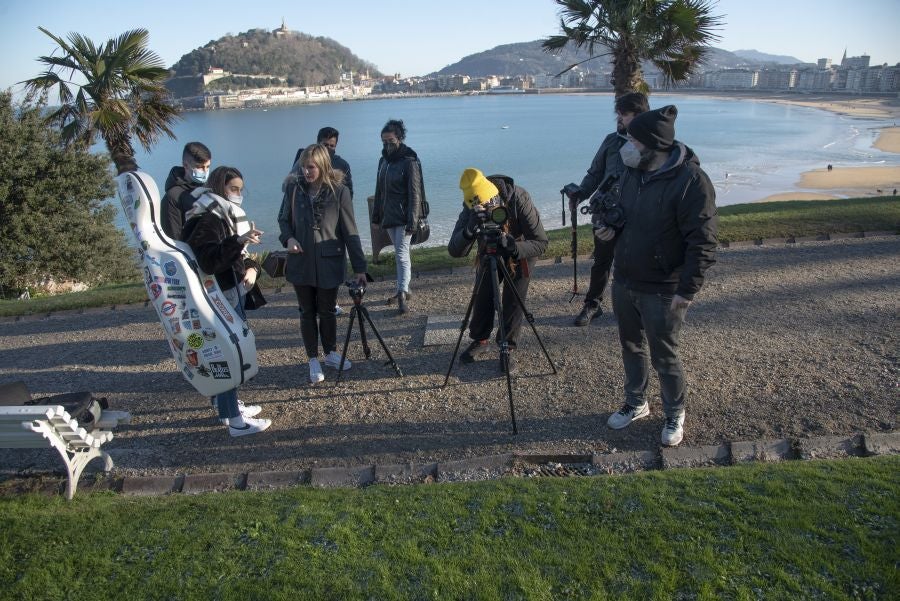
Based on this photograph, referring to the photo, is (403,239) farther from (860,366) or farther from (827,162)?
(827,162)

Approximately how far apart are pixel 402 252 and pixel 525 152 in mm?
44652

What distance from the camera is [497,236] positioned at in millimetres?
4547

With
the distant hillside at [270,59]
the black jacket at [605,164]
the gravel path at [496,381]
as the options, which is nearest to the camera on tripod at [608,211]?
the black jacket at [605,164]

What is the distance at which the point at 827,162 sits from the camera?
36469 mm

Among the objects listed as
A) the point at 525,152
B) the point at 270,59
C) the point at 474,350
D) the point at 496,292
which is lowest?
the point at 525,152

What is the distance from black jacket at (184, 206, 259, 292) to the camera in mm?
3990

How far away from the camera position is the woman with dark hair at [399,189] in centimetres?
663

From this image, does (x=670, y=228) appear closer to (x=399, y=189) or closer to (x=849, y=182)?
(x=399, y=189)

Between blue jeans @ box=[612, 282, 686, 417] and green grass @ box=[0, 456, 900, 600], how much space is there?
656mm

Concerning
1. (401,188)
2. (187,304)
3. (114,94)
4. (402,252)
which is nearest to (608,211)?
(187,304)

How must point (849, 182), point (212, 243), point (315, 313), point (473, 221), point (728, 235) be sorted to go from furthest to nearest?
1. point (849, 182)
2. point (728, 235)
3. point (315, 313)
4. point (473, 221)
5. point (212, 243)

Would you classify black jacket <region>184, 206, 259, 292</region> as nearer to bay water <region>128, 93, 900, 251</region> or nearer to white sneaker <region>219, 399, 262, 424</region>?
→ white sneaker <region>219, 399, 262, 424</region>

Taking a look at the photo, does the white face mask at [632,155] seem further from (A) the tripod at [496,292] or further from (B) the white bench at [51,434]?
(B) the white bench at [51,434]

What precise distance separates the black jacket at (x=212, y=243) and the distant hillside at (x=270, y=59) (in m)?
151
